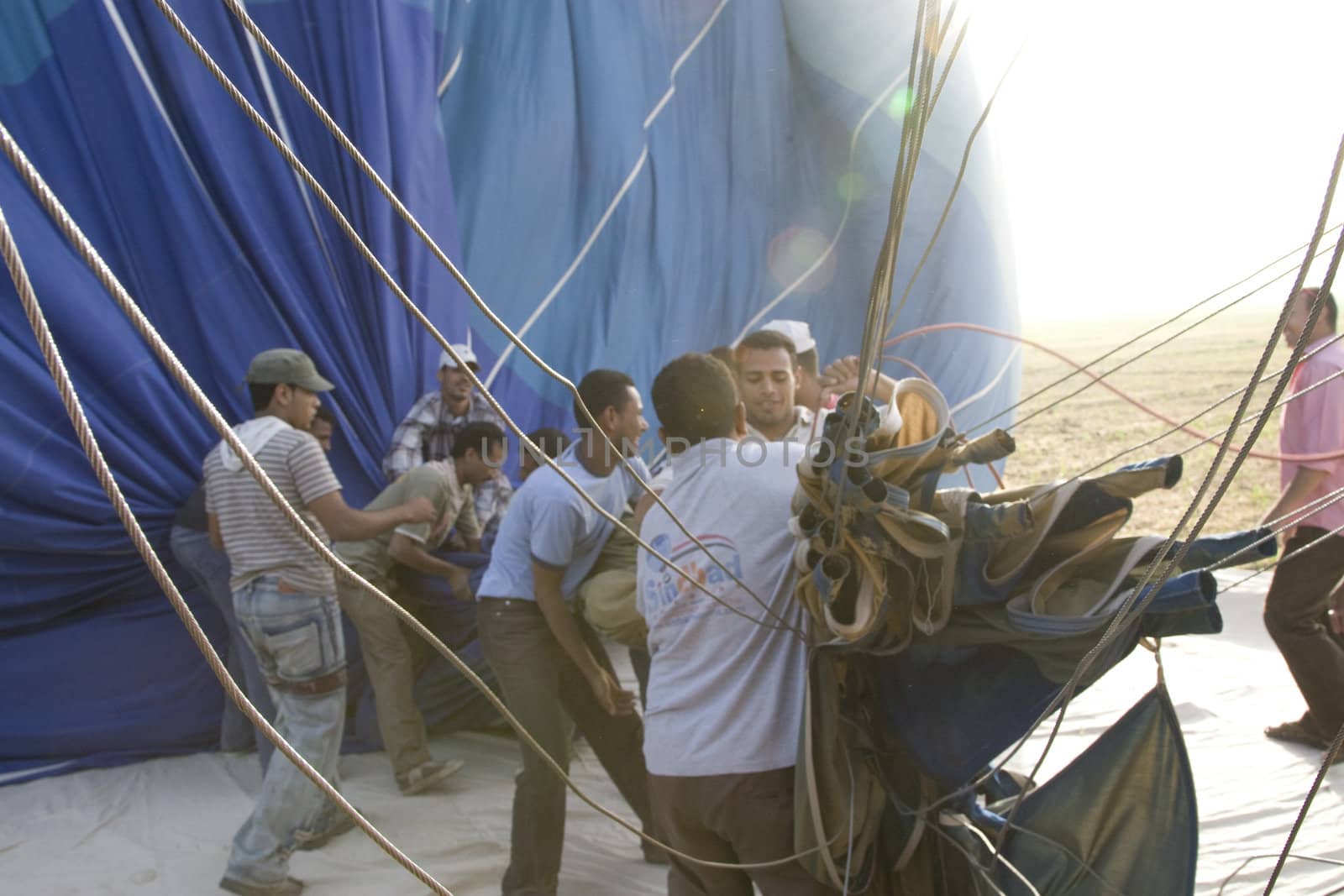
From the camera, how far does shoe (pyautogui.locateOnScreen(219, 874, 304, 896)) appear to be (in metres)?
2.67

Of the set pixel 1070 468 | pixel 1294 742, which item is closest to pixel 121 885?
pixel 1294 742

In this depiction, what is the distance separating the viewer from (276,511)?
2.84 meters

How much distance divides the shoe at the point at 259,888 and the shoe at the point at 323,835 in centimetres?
16

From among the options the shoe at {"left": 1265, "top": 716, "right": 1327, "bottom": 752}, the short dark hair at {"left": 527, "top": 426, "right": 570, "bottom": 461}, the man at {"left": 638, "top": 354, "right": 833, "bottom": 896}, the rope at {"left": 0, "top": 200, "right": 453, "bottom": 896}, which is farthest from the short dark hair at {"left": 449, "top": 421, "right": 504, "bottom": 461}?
the shoe at {"left": 1265, "top": 716, "right": 1327, "bottom": 752}

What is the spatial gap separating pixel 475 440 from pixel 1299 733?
108 inches

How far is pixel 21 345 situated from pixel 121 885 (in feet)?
5.69

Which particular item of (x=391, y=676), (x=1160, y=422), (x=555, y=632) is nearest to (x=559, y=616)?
(x=555, y=632)

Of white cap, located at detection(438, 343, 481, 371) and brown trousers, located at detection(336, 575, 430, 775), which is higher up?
white cap, located at detection(438, 343, 481, 371)

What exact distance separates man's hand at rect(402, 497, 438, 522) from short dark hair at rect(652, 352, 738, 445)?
1.14m

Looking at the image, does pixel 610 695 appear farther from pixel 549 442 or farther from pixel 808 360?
pixel 808 360

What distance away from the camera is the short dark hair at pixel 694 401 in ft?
6.63

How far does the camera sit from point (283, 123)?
394 cm

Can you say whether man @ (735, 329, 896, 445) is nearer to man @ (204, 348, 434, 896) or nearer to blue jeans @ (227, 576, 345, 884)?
man @ (204, 348, 434, 896)

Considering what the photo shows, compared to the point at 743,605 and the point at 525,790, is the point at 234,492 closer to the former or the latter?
the point at 525,790
